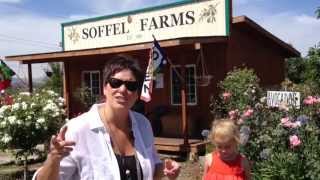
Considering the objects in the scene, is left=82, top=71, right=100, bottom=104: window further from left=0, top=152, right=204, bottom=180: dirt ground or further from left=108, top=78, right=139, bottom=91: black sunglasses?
left=108, top=78, right=139, bottom=91: black sunglasses

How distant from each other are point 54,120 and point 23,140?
713mm

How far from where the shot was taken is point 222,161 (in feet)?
16.4

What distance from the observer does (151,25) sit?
675 inches

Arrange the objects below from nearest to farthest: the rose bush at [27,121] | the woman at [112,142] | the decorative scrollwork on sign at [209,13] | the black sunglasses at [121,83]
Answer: the woman at [112,142] → the black sunglasses at [121,83] → the rose bush at [27,121] → the decorative scrollwork on sign at [209,13]

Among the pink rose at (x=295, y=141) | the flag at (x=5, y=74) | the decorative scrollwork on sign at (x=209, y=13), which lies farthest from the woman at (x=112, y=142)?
the flag at (x=5, y=74)

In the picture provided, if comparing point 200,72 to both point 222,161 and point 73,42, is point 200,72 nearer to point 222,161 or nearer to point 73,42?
point 73,42

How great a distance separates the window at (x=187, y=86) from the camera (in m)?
15.9

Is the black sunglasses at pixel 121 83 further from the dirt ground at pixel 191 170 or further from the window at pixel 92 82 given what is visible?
the window at pixel 92 82

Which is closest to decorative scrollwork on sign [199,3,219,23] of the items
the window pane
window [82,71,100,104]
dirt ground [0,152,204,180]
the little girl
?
the window pane

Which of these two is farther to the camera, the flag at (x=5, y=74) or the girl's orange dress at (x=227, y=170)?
the flag at (x=5, y=74)

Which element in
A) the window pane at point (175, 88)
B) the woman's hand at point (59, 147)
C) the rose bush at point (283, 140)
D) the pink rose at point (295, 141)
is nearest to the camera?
the woman's hand at point (59, 147)

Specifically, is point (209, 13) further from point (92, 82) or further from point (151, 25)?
point (92, 82)

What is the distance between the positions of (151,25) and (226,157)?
12.5 meters

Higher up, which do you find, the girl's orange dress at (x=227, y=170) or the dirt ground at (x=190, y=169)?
the girl's orange dress at (x=227, y=170)
